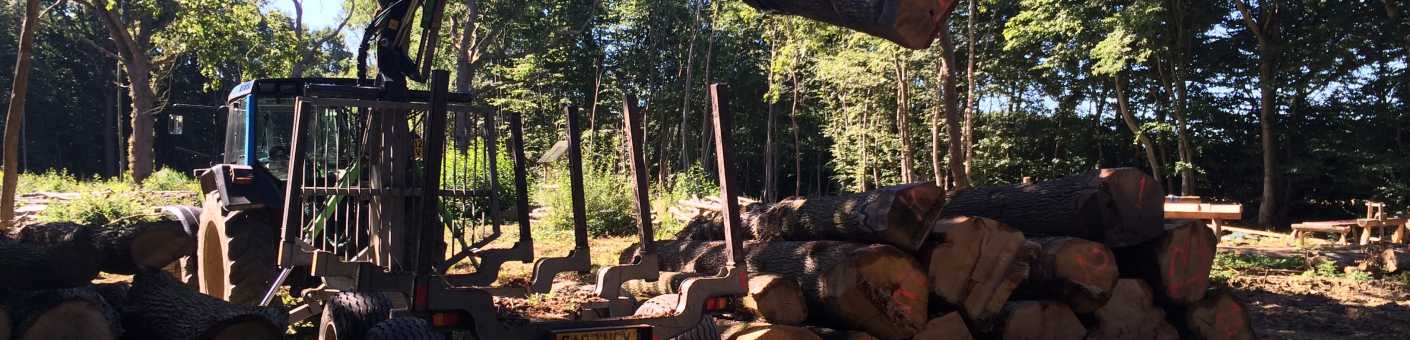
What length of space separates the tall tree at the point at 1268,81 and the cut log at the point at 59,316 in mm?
24896

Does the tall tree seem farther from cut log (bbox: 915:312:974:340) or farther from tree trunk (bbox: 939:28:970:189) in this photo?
cut log (bbox: 915:312:974:340)

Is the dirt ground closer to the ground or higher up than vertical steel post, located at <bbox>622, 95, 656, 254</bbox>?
Result: closer to the ground

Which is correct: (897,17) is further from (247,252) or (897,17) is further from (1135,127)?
(1135,127)

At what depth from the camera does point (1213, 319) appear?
7.51 m

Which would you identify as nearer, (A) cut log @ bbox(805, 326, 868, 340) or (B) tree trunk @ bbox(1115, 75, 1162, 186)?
(A) cut log @ bbox(805, 326, 868, 340)

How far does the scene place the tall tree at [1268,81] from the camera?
24.6 m

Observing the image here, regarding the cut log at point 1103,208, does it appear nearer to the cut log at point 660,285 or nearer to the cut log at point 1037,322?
the cut log at point 1037,322

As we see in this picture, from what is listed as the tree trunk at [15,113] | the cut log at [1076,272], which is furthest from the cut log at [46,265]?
the tree trunk at [15,113]

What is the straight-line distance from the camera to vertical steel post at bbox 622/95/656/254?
5.86 metres

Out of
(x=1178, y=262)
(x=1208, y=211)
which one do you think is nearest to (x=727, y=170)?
(x=1178, y=262)

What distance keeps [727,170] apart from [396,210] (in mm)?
2621

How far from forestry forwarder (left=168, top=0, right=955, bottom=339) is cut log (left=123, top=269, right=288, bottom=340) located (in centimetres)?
38

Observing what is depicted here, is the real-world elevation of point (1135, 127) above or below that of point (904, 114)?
below

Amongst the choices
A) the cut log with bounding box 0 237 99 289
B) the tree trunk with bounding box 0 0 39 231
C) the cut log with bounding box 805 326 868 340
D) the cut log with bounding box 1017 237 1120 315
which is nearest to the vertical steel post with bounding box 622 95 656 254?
the cut log with bounding box 805 326 868 340
